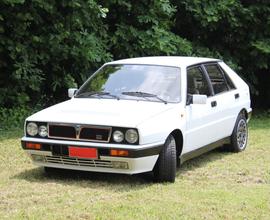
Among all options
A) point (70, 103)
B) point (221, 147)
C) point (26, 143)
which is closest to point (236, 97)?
A: point (221, 147)

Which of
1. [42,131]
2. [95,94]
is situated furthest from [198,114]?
[42,131]

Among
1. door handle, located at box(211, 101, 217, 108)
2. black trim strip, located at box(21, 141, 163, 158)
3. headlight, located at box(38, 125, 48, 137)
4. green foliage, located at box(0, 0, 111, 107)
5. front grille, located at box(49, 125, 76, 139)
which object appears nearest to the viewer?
black trim strip, located at box(21, 141, 163, 158)

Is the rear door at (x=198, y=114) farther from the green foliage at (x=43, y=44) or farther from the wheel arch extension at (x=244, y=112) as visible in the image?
the green foliage at (x=43, y=44)

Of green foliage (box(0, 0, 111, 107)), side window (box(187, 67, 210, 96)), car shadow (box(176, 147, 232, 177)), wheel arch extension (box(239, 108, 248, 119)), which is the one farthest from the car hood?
green foliage (box(0, 0, 111, 107))

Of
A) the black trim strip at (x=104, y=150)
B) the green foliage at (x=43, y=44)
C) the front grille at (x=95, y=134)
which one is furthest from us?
the green foliage at (x=43, y=44)

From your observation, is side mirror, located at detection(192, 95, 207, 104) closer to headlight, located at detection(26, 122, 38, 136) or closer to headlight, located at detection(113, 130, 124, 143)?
headlight, located at detection(113, 130, 124, 143)

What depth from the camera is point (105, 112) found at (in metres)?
7.18

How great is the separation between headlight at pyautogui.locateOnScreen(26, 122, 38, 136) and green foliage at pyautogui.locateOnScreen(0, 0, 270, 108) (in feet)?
14.2

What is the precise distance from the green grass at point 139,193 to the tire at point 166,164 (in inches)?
4.8

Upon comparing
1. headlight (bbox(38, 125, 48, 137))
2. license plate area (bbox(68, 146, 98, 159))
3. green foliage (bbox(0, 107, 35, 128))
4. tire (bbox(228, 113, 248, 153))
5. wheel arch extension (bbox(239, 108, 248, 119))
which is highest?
headlight (bbox(38, 125, 48, 137))

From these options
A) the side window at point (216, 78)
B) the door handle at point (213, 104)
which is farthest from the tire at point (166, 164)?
the side window at point (216, 78)

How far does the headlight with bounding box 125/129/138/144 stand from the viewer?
6.81 m

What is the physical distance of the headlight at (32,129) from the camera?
23.8 ft

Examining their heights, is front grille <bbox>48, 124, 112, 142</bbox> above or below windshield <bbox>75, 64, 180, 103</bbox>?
below
